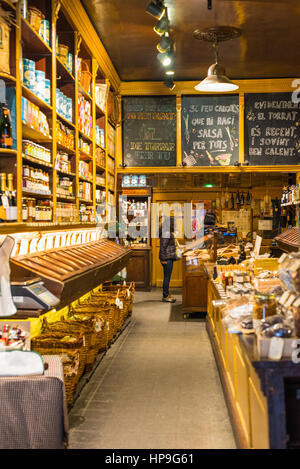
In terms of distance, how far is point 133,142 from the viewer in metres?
9.34

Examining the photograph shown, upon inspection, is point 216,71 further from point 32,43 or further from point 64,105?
point 32,43

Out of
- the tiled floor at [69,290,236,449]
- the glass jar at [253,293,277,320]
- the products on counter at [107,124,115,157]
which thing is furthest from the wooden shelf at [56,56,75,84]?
the glass jar at [253,293,277,320]

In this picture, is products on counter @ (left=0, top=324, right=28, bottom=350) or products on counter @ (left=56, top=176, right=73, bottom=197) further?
products on counter @ (left=56, top=176, right=73, bottom=197)

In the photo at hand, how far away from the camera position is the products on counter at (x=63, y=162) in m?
5.26

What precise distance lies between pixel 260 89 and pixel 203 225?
365 centimetres

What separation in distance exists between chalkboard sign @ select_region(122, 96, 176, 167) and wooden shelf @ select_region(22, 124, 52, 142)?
15.5ft

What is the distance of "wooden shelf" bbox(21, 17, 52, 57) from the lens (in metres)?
4.01

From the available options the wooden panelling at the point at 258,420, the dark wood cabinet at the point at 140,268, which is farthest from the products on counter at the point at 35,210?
the dark wood cabinet at the point at 140,268

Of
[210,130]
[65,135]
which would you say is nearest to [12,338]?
[65,135]

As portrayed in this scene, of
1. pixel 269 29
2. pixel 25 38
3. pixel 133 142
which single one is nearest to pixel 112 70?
pixel 133 142

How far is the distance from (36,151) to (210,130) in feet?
17.7

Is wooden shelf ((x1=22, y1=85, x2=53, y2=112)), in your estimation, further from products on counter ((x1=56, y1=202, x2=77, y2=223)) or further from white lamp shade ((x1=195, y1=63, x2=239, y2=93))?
white lamp shade ((x1=195, y1=63, x2=239, y2=93))

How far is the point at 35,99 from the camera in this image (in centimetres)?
432

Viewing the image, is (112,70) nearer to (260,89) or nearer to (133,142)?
(133,142)
